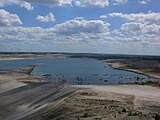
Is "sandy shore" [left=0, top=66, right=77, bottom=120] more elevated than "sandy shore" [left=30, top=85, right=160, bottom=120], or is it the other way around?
"sandy shore" [left=30, top=85, right=160, bottom=120]

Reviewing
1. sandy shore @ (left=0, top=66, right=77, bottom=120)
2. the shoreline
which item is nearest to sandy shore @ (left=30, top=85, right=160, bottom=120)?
the shoreline

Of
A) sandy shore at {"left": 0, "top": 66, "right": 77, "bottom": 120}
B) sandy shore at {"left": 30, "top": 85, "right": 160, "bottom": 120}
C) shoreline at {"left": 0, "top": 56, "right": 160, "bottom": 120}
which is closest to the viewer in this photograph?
sandy shore at {"left": 30, "top": 85, "right": 160, "bottom": 120}

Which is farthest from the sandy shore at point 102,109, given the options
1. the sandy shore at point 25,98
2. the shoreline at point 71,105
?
the sandy shore at point 25,98

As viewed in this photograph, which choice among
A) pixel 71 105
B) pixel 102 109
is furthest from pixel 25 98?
pixel 102 109

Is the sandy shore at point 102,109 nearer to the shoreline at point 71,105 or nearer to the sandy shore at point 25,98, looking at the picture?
the shoreline at point 71,105

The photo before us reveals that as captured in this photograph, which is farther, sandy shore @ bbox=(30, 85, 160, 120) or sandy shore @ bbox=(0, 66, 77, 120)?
sandy shore @ bbox=(0, 66, 77, 120)

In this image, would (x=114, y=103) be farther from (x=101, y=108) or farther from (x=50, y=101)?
(x=50, y=101)

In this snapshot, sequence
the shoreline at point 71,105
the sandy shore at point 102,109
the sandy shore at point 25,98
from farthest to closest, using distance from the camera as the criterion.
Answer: the sandy shore at point 25,98 < the shoreline at point 71,105 < the sandy shore at point 102,109

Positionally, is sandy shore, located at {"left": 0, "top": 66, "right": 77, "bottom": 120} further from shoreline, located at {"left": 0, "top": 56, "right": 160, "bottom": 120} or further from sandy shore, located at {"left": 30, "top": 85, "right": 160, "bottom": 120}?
sandy shore, located at {"left": 30, "top": 85, "right": 160, "bottom": 120}

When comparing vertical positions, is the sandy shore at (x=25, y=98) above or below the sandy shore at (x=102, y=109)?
below

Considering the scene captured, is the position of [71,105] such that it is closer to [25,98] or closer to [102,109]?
[102,109]

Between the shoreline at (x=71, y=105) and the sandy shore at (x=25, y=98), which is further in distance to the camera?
the sandy shore at (x=25, y=98)

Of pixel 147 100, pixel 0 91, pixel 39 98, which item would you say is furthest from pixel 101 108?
pixel 0 91
